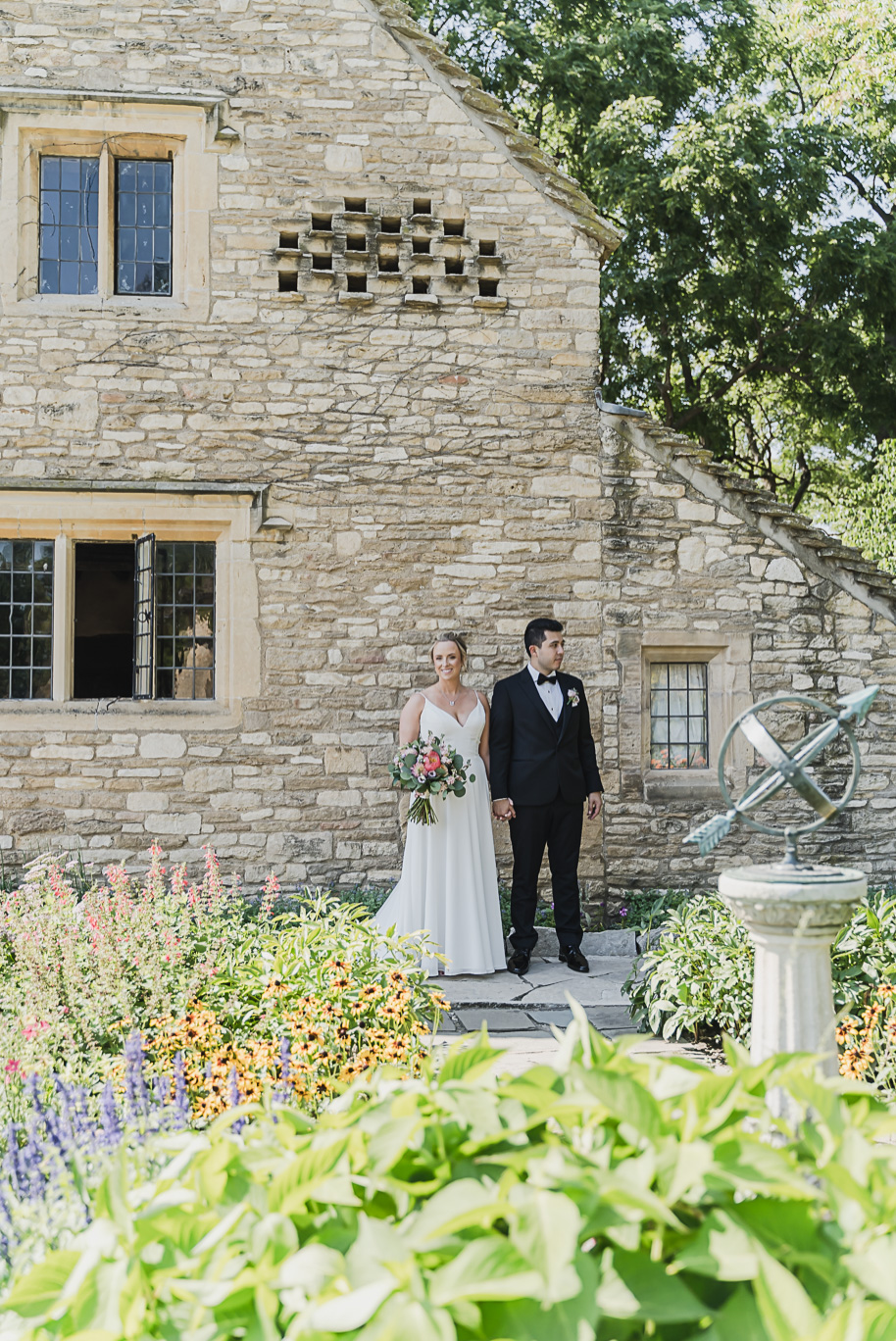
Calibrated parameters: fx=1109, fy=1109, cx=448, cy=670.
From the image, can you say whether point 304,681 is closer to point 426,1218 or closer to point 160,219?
point 160,219

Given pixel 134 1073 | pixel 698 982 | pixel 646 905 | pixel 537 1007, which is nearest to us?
pixel 134 1073

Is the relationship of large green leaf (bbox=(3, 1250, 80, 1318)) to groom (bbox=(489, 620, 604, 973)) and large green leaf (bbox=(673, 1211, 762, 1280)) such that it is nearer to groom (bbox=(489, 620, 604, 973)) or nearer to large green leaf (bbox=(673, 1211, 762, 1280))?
large green leaf (bbox=(673, 1211, 762, 1280))

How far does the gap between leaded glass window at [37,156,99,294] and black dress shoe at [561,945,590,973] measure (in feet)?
19.0

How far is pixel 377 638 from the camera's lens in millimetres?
8031

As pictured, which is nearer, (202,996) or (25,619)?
(202,996)

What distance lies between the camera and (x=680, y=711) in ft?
27.7

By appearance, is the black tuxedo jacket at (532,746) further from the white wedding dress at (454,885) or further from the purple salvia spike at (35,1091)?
the purple salvia spike at (35,1091)

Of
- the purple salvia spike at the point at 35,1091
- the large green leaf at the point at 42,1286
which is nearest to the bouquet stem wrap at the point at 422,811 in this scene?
the purple salvia spike at the point at 35,1091

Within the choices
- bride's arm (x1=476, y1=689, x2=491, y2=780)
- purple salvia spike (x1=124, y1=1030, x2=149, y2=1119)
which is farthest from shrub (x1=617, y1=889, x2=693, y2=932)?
purple salvia spike (x1=124, y1=1030, x2=149, y2=1119)

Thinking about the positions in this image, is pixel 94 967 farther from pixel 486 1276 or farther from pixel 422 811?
pixel 486 1276

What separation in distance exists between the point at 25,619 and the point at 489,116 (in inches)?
199

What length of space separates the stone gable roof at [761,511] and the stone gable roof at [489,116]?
4.79 feet

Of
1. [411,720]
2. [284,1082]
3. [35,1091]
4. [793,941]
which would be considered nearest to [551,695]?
[411,720]

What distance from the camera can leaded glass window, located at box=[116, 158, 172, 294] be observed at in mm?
8328
